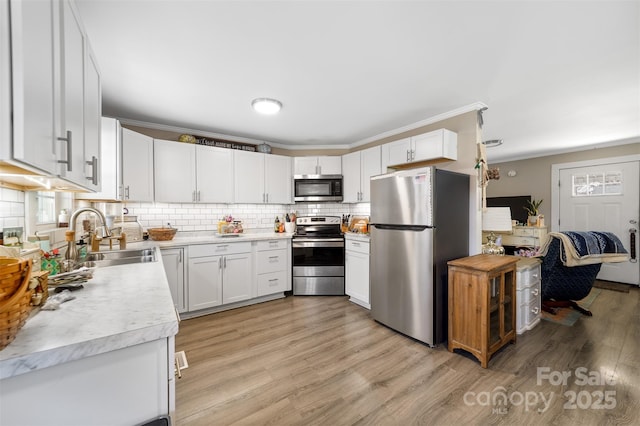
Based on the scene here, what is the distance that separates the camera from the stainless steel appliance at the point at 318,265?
380 cm

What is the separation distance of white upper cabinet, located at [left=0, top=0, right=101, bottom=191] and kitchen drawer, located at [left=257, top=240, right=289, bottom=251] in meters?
2.34

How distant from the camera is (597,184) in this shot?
4.64 m

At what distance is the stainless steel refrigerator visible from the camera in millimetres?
2426

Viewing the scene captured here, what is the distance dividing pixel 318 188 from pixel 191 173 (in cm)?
181

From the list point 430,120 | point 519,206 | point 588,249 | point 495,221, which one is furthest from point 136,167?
point 519,206

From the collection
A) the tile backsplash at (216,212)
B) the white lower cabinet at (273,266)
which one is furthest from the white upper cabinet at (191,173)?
the white lower cabinet at (273,266)

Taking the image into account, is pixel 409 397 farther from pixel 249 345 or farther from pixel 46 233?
pixel 46 233

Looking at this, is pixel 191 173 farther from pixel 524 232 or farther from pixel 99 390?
pixel 524 232

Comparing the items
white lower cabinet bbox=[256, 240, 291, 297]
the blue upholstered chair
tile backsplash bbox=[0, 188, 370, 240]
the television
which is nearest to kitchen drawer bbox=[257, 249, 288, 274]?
white lower cabinet bbox=[256, 240, 291, 297]

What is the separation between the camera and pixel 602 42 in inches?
71.2

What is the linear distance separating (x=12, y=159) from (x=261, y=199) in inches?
131

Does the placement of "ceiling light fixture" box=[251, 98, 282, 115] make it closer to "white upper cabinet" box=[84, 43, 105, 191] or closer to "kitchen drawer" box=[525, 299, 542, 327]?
"white upper cabinet" box=[84, 43, 105, 191]

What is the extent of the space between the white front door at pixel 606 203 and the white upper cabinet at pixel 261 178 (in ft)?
17.0

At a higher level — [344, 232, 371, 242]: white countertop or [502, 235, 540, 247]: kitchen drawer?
[344, 232, 371, 242]: white countertop
